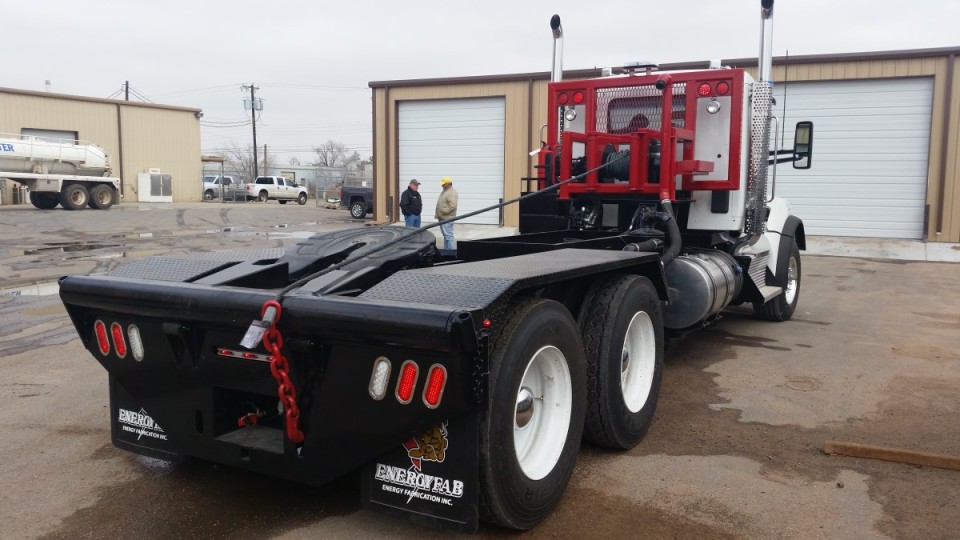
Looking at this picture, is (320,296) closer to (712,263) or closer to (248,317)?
(248,317)

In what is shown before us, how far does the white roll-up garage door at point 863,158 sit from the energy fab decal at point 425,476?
1722 cm

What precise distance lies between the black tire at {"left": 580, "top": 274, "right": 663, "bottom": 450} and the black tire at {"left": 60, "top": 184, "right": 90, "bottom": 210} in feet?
101

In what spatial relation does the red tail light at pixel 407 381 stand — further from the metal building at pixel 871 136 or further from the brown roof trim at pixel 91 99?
the brown roof trim at pixel 91 99

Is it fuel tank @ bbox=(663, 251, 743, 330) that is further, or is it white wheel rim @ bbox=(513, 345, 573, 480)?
fuel tank @ bbox=(663, 251, 743, 330)

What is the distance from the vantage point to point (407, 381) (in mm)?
2861

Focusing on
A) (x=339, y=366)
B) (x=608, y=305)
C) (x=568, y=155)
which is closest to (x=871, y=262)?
(x=568, y=155)

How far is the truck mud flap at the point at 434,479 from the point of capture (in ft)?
9.77

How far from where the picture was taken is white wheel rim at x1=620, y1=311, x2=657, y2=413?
183 inches

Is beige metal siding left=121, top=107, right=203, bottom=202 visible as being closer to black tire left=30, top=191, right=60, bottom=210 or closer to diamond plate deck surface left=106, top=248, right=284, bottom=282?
black tire left=30, top=191, right=60, bottom=210

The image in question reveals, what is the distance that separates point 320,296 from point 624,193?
4292 millimetres

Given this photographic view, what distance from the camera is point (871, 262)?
628 inches

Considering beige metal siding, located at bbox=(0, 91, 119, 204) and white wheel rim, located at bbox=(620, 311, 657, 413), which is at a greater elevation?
beige metal siding, located at bbox=(0, 91, 119, 204)

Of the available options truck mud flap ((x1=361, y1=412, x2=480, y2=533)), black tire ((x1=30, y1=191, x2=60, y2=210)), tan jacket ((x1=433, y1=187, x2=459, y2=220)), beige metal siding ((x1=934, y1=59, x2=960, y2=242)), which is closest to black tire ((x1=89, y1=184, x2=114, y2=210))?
black tire ((x1=30, y1=191, x2=60, y2=210))

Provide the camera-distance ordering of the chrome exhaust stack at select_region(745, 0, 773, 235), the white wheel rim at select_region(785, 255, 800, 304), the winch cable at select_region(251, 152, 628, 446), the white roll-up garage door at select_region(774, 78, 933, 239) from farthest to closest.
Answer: the white roll-up garage door at select_region(774, 78, 933, 239)
the white wheel rim at select_region(785, 255, 800, 304)
the chrome exhaust stack at select_region(745, 0, 773, 235)
the winch cable at select_region(251, 152, 628, 446)
